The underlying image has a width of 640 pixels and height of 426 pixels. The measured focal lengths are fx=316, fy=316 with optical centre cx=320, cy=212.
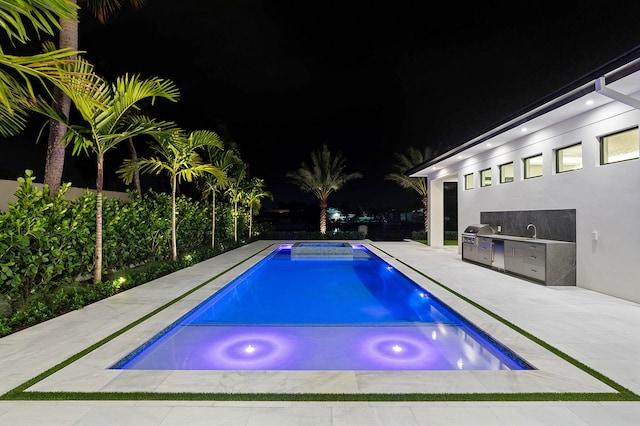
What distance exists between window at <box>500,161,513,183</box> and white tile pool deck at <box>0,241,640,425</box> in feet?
19.7

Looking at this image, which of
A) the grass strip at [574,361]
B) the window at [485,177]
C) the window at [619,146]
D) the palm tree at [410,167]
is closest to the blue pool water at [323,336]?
the grass strip at [574,361]

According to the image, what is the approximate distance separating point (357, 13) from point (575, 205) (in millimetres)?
14054

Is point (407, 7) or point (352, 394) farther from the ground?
point (407, 7)

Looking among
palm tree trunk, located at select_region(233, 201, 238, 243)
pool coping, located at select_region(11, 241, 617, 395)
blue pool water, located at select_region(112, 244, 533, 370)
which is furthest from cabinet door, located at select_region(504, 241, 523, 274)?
palm tree trunk, located at select_region(233, 201, 238, 243)

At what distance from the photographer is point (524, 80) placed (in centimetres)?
1748

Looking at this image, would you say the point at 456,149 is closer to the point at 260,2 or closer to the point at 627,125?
the point at 627,125

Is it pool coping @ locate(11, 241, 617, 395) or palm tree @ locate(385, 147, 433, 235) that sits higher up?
palm tree @ locate(385, 147, 433, 235)

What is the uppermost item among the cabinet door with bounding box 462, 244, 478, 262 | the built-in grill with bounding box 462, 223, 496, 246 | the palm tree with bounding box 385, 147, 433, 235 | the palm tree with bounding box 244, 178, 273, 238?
the palm tree with bounding box 385, 147, 433, 235

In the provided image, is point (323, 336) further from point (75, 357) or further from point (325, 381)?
point (75, 357)

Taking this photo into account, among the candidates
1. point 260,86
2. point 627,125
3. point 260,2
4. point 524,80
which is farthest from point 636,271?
point 260,86

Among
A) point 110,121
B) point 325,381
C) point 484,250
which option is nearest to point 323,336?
point 325,381

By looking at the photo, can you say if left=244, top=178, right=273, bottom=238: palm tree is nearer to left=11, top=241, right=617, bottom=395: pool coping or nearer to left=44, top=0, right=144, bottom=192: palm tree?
left=44, top=0, right=144, bottom=192: palm tree

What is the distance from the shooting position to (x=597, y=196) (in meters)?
6.78

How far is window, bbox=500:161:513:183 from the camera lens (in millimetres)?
10295
